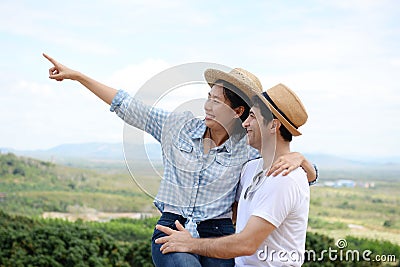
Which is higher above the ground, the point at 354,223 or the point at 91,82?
the point at 91,82

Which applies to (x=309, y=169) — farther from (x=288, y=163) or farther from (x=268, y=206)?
(x=268, y=206)

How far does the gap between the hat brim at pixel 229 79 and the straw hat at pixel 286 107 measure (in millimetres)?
55

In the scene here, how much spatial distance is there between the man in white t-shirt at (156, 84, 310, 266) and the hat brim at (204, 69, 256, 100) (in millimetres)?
39

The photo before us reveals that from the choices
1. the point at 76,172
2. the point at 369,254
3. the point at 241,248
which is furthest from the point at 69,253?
the point at 76,172

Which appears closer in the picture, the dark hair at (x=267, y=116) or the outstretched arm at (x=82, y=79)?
the dark hair at (x=267, y=116)

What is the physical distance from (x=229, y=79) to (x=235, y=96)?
7 centimetres

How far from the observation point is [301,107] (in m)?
2.09

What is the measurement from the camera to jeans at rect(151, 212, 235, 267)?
2059 mm

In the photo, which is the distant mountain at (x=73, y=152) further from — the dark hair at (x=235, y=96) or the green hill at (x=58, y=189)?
the dark hair at (x=235, y=96)

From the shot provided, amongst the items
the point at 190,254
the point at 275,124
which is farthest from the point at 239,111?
the point at 190,254

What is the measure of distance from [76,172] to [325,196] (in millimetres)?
3658

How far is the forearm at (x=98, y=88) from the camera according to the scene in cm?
229

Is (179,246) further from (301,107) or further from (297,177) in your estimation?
(301,107)

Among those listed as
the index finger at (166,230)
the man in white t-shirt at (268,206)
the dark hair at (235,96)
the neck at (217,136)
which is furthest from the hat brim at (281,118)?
the index finger at (166,230)
